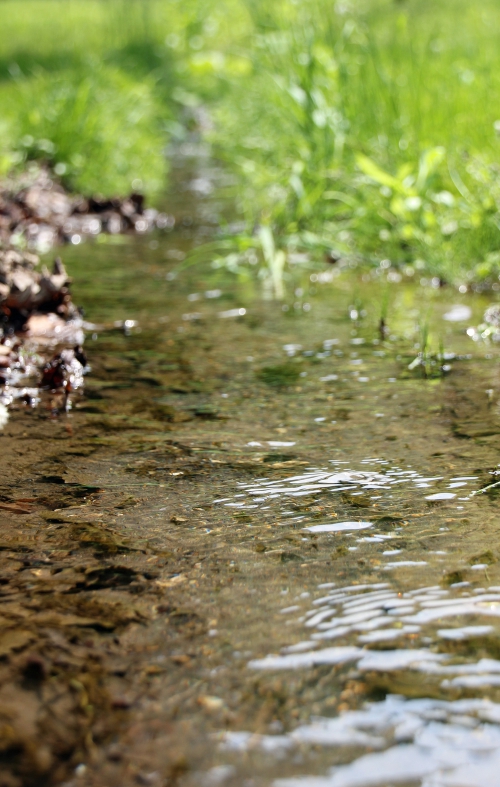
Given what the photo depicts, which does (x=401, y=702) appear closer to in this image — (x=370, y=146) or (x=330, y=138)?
(x=370, y=146)

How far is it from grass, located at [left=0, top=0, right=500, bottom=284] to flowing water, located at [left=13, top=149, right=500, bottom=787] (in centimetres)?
92

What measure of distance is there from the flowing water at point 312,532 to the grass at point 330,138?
0.92 meters

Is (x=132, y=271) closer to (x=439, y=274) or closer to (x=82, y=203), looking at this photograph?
(x=439, y=274)

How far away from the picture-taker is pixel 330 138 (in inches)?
186

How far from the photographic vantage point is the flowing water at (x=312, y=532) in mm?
1084

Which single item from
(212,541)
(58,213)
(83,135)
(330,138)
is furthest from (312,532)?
(83,135)

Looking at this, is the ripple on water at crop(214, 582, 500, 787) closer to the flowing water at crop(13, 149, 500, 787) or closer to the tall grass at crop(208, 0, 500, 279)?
the flowing water at crop(13, 149, 500, 787)

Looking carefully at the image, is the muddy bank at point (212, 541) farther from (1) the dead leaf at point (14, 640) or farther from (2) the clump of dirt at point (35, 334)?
(2) the clump of dirt at point (35, 334)

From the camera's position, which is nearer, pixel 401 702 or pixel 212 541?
pixel 401 702

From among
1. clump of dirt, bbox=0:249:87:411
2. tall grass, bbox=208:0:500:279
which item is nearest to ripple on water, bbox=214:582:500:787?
clump of dirt, bbox=0:249:87:411

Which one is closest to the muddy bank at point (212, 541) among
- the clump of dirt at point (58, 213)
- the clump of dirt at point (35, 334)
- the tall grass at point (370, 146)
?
the clump of dirt at point (35, 334)

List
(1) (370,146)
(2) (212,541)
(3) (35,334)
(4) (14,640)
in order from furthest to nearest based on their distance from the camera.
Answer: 1. (1) (370,146)
2. (3) (35,334)
3. (2) (212,541)
4. (4) (14,640)

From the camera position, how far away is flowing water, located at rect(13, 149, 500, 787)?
1084 mm

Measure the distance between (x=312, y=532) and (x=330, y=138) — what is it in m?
3.57
